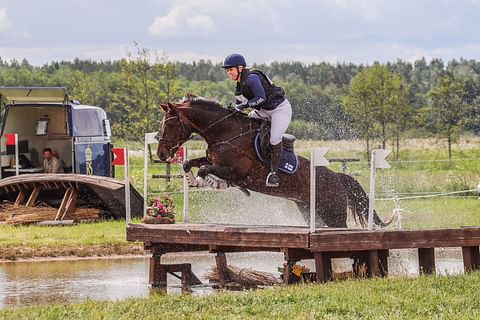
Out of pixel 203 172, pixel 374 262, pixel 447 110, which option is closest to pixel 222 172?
pixel 203 172

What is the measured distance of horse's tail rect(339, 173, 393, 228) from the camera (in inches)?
614

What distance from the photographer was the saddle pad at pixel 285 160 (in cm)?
1454

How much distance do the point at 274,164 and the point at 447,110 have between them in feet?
106

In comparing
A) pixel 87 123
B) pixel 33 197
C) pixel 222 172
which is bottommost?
pixel 33 197

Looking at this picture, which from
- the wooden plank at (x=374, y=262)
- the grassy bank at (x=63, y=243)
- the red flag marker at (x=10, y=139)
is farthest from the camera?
the red flag marker at (x=10, y=139)

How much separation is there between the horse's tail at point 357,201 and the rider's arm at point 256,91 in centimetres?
227

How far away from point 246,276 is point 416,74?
127m

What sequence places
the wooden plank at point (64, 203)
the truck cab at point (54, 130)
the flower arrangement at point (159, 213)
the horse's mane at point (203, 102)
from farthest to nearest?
the truck cab at point (54, 130) → the wooden plank at point (64, 203) → the flower arrangement at point (159, 213) → the horse's mane at point (203, 102)

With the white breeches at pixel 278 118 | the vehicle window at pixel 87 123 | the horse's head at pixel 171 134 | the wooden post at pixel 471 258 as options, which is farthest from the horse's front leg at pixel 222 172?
the vehicle window at pixel 87 123

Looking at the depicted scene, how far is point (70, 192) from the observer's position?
78.4 ft

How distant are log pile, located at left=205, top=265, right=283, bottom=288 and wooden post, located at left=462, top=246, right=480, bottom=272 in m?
2.56

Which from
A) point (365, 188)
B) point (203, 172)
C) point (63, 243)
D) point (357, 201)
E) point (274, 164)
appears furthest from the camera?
point (365, 188)

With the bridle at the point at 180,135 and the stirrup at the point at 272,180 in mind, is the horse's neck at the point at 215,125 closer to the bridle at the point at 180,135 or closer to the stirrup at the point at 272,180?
the bridle at the point at 180,135

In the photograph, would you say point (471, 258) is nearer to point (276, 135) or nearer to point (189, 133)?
point (276, 135)
